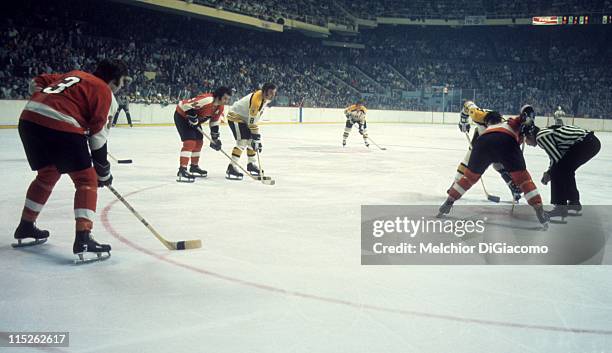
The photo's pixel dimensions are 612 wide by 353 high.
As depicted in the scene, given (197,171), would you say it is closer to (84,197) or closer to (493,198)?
(493,198)

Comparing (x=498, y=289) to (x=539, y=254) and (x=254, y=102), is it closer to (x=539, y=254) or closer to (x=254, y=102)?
(x=539, y=254)

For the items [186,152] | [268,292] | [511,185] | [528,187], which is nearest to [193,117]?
[186,152]

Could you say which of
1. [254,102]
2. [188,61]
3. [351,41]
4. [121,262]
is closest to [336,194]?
[254,102]

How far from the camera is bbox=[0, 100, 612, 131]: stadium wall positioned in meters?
15.2

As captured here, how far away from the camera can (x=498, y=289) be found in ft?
10.6

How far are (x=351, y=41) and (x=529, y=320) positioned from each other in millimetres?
36523

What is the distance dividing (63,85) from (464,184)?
3.31 metres

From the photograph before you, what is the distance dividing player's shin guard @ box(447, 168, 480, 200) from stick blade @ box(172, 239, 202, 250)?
2323mm

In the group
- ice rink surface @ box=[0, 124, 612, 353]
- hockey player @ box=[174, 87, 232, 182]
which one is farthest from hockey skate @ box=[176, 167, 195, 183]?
ice rink surface @ box=[0, 124, 612, 353]

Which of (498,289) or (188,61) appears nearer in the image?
(498,289)

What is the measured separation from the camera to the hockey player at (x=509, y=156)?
4855mm

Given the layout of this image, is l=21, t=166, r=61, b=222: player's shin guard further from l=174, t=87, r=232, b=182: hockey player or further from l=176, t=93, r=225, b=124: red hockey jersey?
l=176, t=93, r=225, b=124: red hockey jersey

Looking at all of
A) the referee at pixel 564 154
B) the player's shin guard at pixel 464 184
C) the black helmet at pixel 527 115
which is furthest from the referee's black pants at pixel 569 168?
the player's shin guard at pixel 464 184

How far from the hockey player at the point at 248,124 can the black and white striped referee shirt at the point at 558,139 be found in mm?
3593
